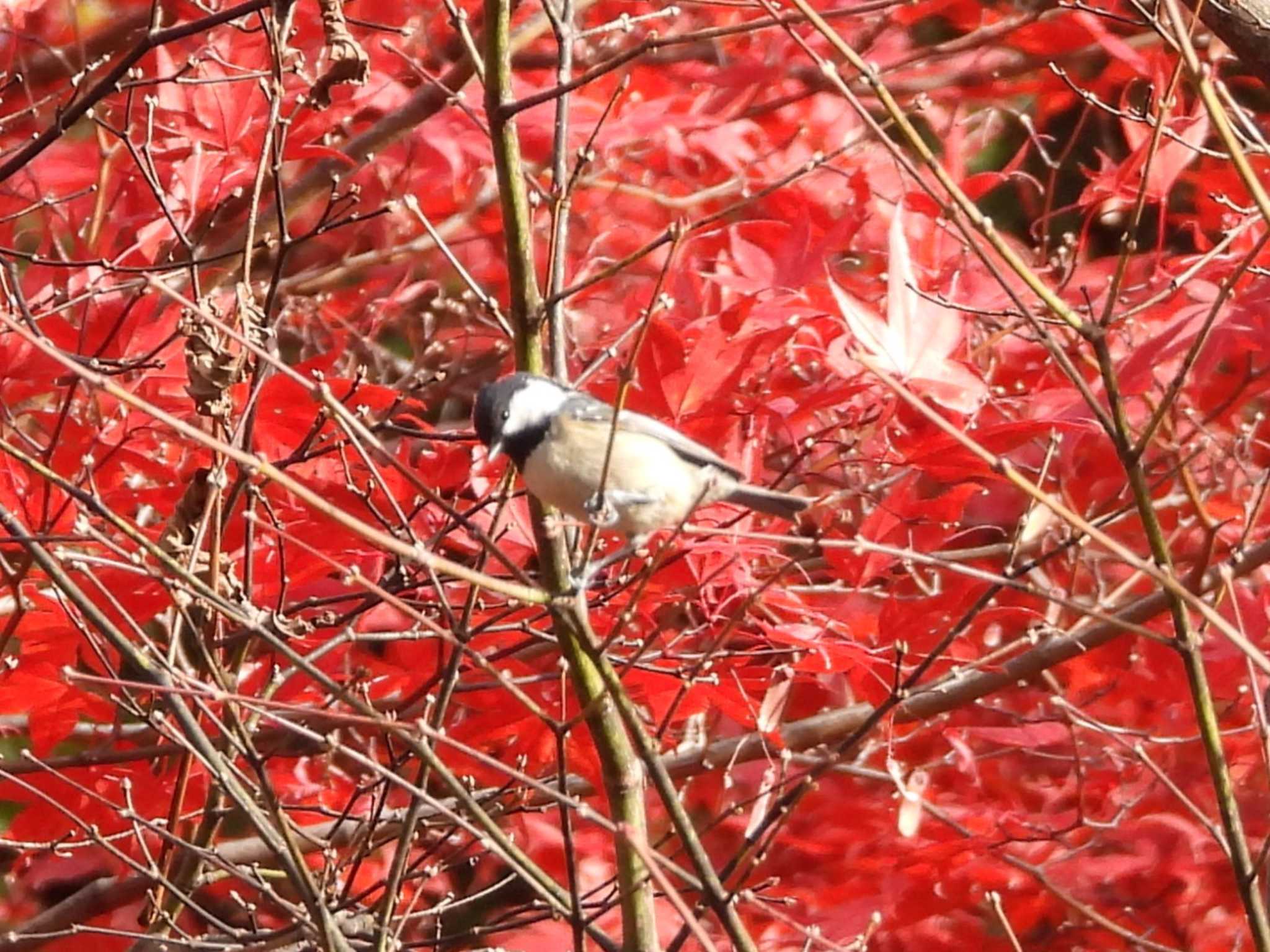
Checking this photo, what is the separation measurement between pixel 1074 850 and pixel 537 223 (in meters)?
2.49

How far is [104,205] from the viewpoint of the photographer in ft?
10.7

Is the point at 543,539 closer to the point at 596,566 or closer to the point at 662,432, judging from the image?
the point at 596,566

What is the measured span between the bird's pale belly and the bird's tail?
68 millimetres

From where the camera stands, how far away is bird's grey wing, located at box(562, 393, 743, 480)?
2.42 metres

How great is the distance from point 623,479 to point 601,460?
0.11m

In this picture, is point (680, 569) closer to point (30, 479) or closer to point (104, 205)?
point (30, 479)

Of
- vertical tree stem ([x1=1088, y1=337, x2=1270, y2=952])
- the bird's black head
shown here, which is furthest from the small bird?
vertical tree stem ([x1=1088, y1=337, x2=1270, y2=952])

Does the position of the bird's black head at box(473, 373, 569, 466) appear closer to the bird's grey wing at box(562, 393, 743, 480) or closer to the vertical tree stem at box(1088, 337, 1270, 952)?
the bird's grey wing at box(562, 393, 743, 480)

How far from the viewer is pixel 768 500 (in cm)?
245

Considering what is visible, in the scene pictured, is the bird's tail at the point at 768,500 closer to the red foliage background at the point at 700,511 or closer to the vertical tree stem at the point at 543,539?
the red foliage background at the point at 700,511

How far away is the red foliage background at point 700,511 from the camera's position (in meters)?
2.24

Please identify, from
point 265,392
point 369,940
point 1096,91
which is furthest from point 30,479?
point 1096,91

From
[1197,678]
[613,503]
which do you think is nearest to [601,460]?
[613,503]

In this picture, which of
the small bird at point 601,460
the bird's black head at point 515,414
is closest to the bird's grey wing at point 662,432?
the small bird at point 601,460
